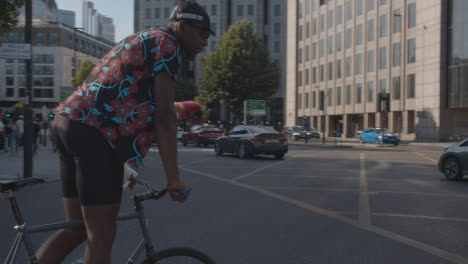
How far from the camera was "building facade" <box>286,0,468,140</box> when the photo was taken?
42875 millimetres

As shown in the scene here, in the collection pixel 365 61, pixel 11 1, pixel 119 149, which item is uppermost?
pixel 365 61

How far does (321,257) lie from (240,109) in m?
44.2

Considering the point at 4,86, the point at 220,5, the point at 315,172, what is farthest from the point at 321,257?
the point at 4,86

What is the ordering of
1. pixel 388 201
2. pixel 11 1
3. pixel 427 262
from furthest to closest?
pixel 11 1
pixel 388 201
pixel 427 262

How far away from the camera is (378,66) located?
52938 mm

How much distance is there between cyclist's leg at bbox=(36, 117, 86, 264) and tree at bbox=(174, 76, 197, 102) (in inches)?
2652

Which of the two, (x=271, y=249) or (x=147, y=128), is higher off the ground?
(x=147, y=128)

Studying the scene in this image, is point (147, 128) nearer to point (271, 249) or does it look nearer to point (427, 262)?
point (271, 249)

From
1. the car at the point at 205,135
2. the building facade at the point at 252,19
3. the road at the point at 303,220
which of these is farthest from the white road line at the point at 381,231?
the building facade at the point at 252,19

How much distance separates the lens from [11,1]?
11.9 meters

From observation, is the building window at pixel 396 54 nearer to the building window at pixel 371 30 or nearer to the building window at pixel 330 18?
the building window at pixel 371 30

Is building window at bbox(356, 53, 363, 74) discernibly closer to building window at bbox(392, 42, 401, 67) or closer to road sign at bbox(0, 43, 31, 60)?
building window at bbox(392, 42, 401, 67)

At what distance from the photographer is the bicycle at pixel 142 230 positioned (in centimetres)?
228

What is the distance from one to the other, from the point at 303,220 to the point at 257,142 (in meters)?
12.3
